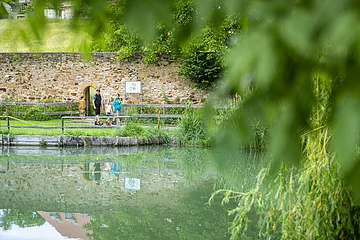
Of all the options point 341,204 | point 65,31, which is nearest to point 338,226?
point 341,204

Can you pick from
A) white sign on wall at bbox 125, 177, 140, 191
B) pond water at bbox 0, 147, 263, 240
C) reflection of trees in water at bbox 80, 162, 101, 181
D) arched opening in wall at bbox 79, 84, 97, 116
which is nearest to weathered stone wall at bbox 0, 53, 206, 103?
arched opening in wall at bbox 79, 84, 97, 116

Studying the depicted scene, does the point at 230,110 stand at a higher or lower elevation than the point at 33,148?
higher

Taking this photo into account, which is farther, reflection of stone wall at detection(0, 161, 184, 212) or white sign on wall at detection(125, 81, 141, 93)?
white sign on wall at detection(125, 81, 141, 93)

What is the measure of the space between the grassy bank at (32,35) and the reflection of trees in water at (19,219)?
7.18 metres

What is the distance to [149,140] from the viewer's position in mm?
15352

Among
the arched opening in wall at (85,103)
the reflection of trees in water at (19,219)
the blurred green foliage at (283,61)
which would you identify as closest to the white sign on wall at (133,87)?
the arched opening in wall at (85,103)

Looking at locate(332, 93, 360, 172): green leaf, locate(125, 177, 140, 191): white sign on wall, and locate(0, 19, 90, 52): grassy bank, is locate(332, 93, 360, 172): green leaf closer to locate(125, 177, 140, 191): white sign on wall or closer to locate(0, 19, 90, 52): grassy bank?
locate(0, 19, 90, 52): grassy bank

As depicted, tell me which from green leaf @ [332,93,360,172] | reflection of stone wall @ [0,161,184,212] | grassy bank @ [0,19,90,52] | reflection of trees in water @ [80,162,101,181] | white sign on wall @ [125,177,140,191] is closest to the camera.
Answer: green leaf @ [332,93,360,172]

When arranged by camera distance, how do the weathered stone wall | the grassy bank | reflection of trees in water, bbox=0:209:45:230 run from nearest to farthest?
the grassy bank < reflection of trees in water, bbox=0:209:45:230 < the weathered stone wall

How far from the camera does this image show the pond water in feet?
26.0

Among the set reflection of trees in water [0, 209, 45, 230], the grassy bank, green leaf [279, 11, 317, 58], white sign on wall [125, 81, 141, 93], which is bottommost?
reflection of trees in water [0, 209, 45, 230]

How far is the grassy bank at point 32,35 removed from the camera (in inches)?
48.5

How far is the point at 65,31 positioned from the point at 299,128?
2.15 ft

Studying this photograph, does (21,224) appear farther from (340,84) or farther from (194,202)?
(340,84)
